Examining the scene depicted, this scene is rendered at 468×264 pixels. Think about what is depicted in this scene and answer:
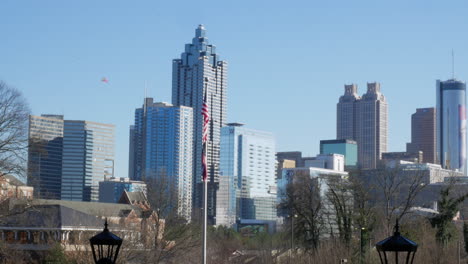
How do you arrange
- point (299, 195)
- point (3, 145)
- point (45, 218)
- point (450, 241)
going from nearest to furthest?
point (3, 145)
point (450, 241)
point (45, 218)
point (299, 195)

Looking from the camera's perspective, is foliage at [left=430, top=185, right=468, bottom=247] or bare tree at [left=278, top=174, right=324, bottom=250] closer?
foliage at [left=430, top=185, right=468, bottom=247]

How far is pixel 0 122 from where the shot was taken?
5034cm

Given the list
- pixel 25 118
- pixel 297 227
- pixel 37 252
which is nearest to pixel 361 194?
pixel 297 227

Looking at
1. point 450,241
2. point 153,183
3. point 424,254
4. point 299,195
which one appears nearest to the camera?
point 424,254

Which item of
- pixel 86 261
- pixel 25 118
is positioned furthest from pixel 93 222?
pixel 25 118

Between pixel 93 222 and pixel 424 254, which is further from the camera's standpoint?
pixel 93 222

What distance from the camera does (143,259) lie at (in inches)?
2662

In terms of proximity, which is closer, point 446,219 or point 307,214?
point 446,219

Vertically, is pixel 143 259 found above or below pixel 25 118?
below

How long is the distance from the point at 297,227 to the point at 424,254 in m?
39.6

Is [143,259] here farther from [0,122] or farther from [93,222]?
[0,122]

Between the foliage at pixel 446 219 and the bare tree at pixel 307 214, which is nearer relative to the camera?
the foliage at pixel 446 219

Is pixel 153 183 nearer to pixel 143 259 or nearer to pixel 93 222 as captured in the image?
pixel 93 222

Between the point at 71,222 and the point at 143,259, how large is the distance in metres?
16.8
